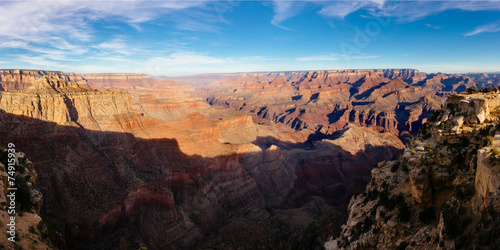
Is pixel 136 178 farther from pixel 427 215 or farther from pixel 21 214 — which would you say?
pixel 427 215

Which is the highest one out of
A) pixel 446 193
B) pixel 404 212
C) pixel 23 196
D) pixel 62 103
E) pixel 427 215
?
pixel 62 103

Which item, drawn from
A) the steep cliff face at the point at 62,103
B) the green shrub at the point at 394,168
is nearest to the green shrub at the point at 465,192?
the green shrub at the point at 394,168

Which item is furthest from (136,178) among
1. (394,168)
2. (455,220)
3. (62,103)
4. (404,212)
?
(455,220)

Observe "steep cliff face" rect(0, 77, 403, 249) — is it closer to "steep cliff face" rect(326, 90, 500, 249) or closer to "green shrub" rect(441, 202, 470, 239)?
"steep cliff face" rect(326, 90, 500, 249)

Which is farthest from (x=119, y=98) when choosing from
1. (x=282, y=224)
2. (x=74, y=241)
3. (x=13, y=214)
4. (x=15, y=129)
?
(x=282, y=224)

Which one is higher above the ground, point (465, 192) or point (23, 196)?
point (465, 192)

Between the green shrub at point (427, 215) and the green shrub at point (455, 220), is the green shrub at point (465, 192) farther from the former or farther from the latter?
the green shrub at point (427, 215)

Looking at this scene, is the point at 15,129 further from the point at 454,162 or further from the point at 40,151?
the point at 454,162
